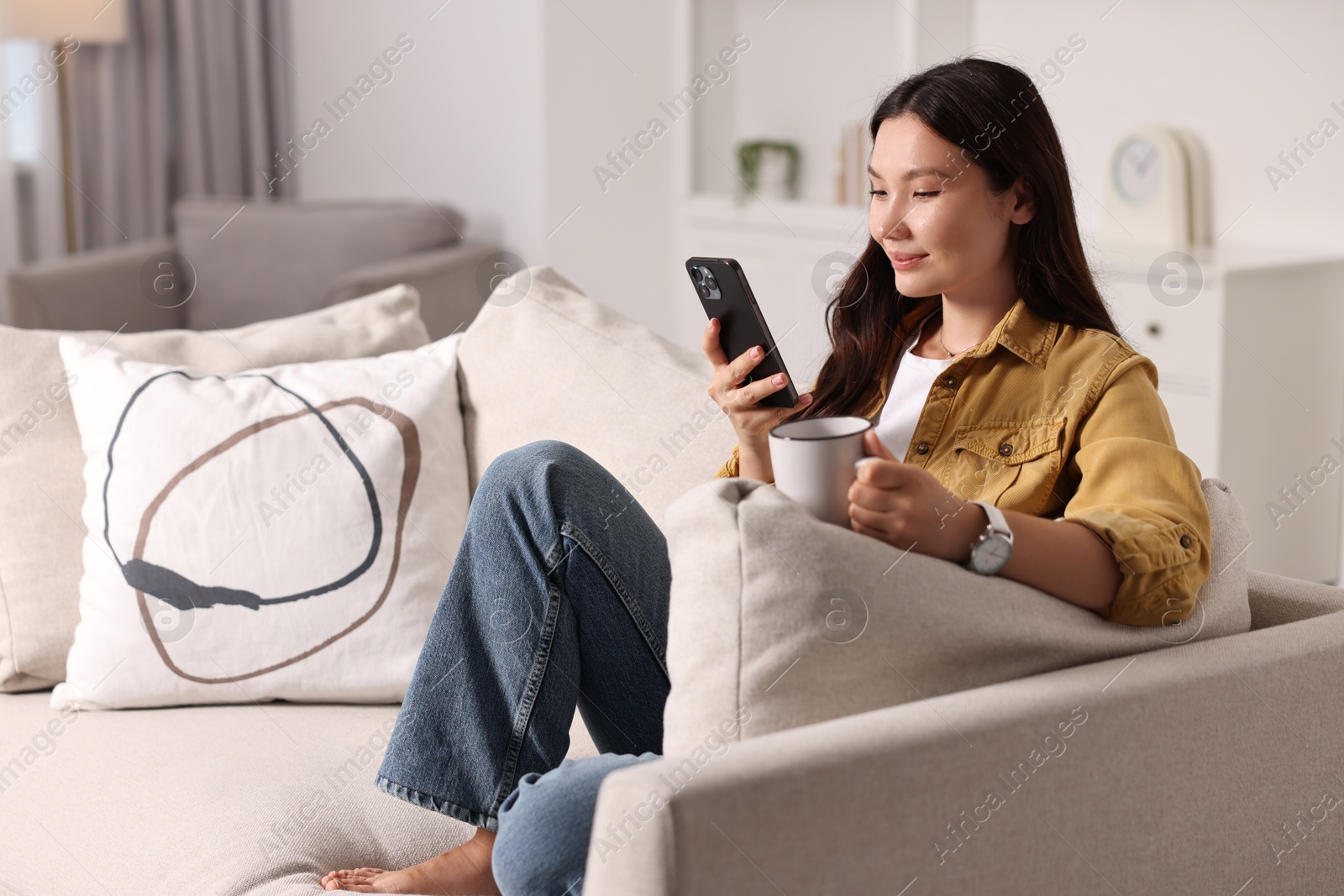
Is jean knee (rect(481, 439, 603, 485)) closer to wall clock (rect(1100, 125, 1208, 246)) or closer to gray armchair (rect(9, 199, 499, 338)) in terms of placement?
wall clock (rect(1100, 125, 1208, 246))

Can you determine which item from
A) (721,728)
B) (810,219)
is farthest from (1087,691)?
(810,219)

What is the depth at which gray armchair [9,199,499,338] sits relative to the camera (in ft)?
11.3

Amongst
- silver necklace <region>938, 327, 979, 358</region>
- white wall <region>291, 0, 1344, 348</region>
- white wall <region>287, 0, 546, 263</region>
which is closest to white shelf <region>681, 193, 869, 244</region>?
white wall <region>291, 0, 1344, 348</region>

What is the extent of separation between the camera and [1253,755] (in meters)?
0.98

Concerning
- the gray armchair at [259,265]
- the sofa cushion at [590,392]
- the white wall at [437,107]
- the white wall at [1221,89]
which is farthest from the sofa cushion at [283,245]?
the sofa cushion at [590,392]

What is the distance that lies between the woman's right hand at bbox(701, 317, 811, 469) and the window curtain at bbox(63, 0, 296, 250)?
377cm

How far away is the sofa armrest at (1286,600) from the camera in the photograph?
1.12 m

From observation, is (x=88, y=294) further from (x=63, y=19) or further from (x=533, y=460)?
(x=533, y=460)

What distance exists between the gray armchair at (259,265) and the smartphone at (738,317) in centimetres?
225

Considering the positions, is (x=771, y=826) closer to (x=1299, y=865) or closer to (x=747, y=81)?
(x=1299, y=865)

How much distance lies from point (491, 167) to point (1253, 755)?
3458 mm

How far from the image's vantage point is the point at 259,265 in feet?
12.5

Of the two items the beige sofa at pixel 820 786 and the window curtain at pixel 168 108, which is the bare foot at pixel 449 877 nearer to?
the beige sofa at pixel 820 786

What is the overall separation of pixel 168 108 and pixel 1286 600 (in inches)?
168
